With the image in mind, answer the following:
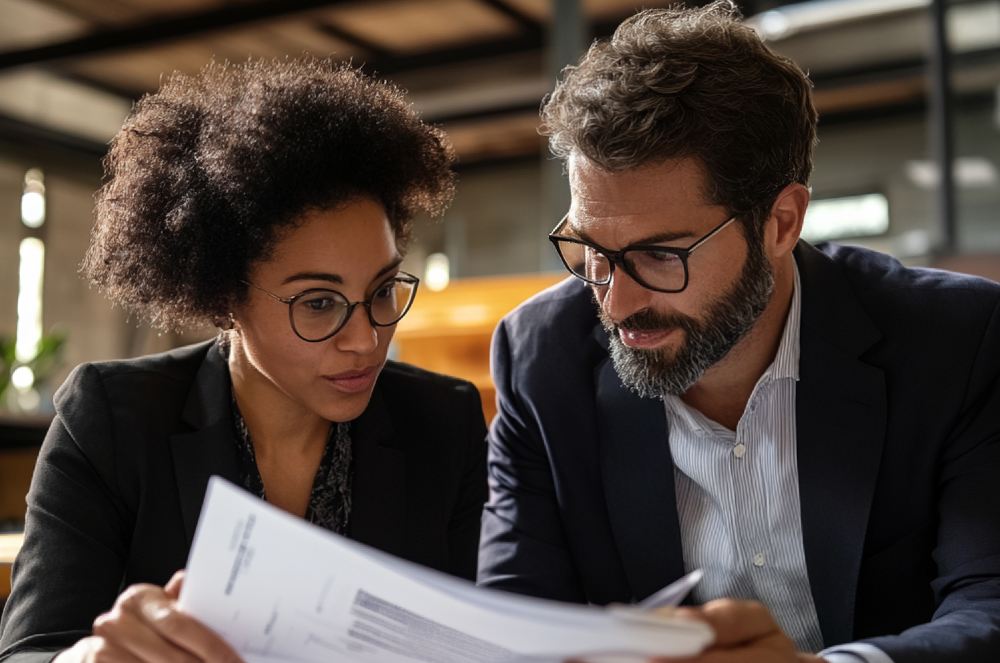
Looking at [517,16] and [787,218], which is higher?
[517,16]

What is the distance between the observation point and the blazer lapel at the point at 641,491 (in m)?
1.54

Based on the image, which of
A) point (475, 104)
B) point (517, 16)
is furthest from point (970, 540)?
point (475, 104)

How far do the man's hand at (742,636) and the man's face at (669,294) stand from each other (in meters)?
0.54

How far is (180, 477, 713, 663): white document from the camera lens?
828 millimetres

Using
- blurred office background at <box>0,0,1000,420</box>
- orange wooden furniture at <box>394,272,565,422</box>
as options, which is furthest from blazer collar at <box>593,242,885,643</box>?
blurred office background at <box>0,0,1000,420</box>

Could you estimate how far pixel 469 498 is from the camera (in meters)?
1.67

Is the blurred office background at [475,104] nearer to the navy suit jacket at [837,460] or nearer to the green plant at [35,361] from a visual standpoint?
the green plant at [35,361]

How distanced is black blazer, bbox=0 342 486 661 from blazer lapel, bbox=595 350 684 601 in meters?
0.22

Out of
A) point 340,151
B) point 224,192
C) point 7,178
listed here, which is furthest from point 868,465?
point 7,178

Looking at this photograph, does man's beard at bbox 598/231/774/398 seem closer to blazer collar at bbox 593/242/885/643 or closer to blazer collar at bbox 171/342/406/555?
blazer collar at bbox 593/242/885/643

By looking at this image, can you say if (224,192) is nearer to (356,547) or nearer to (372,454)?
(372,454)

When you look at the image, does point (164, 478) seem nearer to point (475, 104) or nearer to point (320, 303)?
point (320, 303)

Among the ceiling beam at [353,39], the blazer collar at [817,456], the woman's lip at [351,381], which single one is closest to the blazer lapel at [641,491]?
the blazer collar at [817,456]

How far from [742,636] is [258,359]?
0.79 m
